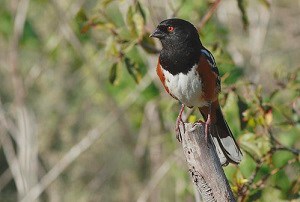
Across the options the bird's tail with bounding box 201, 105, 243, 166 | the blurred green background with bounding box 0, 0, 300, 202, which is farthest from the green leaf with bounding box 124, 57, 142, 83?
the bird's tail with bounding box 201, 105, 243, 166

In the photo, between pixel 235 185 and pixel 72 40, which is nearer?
pixel 235 185

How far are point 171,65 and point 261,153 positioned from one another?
1.98ft

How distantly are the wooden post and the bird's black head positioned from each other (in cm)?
85

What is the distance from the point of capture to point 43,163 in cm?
801

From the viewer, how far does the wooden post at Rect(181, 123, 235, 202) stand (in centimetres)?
256

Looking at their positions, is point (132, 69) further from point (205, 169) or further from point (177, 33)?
point (205, 169)

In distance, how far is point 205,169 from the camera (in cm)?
259

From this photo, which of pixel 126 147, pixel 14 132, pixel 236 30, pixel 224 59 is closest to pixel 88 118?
pixel 126 147

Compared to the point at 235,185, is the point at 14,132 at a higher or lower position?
lower

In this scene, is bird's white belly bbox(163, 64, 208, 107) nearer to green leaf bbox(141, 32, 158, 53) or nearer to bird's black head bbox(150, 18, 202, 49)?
bird's black head bbox(150, 18, 202, 49)

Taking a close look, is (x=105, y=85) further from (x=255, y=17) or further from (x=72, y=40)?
(x=255, y=17)

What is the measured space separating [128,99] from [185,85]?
2057 millimetres

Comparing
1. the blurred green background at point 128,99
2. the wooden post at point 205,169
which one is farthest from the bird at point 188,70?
the wooden post at point 205,169

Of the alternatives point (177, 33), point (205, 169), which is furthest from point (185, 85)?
point (205, 169)
